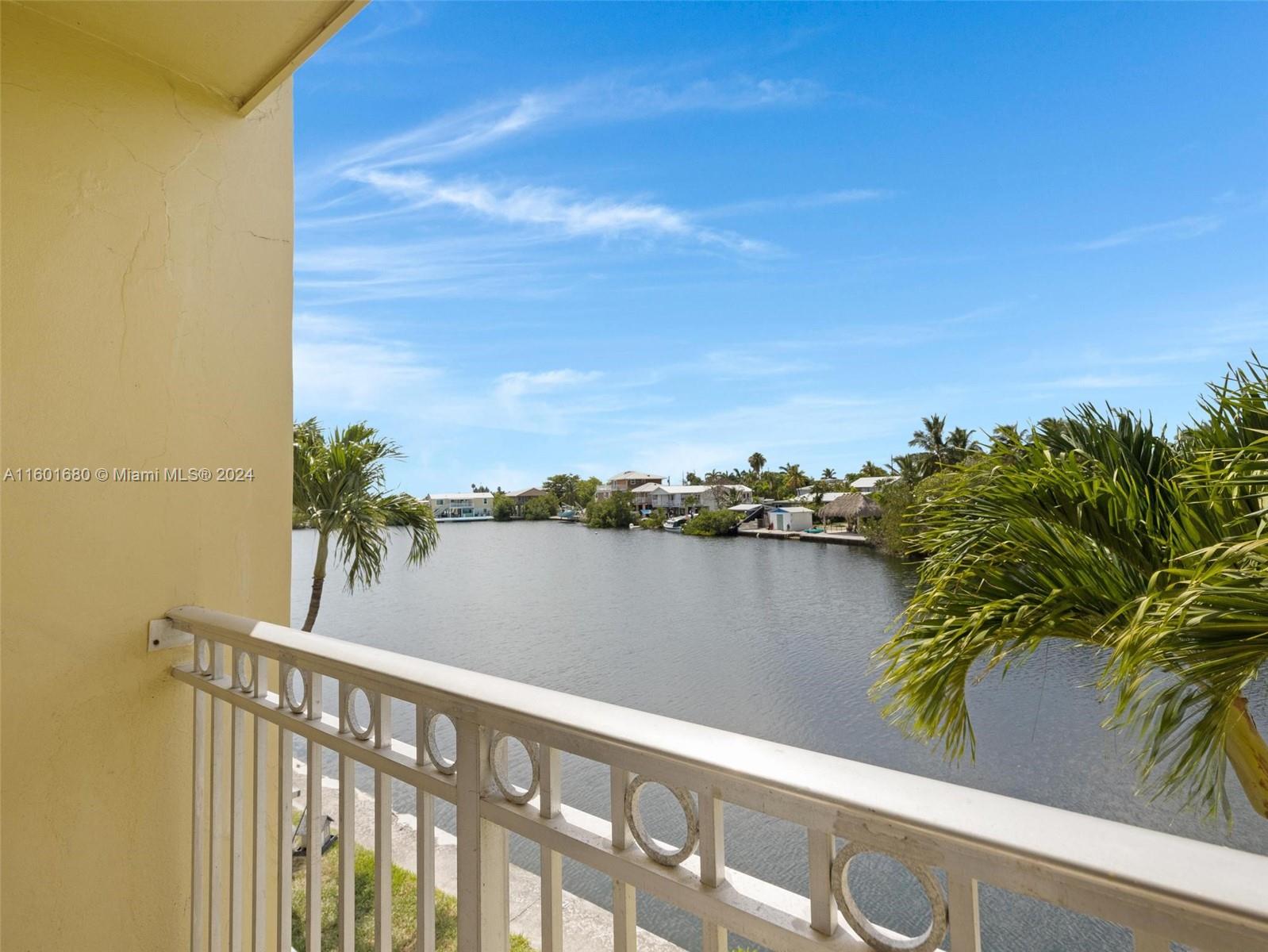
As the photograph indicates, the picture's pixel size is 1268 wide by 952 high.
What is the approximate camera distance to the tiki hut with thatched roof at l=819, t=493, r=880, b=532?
665 inches

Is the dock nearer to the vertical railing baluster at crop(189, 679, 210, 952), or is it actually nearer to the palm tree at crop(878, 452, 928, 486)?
the palm tree at crop(878, 452, 928, 486)

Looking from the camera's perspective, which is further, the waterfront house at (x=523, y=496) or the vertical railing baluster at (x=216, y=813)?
the waterfront house at (x=523, y=496)

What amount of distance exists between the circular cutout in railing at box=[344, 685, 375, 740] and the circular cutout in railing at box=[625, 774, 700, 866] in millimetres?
444

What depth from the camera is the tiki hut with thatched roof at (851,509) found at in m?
16.9

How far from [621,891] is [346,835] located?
1.92 ft

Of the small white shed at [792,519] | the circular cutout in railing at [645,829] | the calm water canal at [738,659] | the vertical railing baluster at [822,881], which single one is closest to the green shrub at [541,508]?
the calm water canal at [738,659]

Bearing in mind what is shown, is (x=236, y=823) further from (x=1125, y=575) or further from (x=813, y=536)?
(x=813, y=536)

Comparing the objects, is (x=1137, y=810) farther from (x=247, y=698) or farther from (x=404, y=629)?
(x=404, y=629)

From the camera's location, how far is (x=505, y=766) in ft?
2.37

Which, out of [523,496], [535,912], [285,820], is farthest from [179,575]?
[523,496]

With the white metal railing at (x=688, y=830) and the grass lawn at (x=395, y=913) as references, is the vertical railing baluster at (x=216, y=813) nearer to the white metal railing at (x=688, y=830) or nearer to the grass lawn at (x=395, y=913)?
the white metal railing at (x=688, y=830)

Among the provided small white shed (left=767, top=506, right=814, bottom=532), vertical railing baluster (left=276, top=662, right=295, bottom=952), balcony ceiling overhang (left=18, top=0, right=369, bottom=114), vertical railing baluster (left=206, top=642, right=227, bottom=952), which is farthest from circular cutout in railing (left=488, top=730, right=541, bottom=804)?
small white shed (left=767, top=506, right=814, bottom=532)

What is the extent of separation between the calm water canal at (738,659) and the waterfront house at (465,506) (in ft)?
4.15

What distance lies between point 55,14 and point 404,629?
17.0 meters
